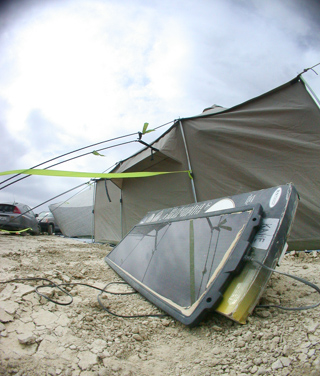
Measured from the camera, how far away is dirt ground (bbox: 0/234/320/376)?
27.9 inches

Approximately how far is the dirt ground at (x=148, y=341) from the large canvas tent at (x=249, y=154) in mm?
1588

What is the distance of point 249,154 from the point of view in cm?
283

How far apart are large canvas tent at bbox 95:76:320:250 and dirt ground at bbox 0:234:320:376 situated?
159 cm

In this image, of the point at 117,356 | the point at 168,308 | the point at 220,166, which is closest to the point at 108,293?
the point at 168,308

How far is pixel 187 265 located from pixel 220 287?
274 millimetres

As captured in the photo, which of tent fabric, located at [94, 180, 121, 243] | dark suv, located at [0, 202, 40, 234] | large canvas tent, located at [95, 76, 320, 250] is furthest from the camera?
dark suv, located at [0, 202, 40, 234]

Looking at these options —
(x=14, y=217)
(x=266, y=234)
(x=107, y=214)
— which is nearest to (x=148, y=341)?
(x=266, y=234)

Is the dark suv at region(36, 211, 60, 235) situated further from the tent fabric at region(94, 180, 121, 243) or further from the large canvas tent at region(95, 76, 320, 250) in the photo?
the large canvas tent at region(95, 76, 320, 250)

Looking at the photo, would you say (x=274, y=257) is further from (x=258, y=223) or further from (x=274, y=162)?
(x=274, y=162)

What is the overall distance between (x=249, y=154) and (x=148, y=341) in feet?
8.10

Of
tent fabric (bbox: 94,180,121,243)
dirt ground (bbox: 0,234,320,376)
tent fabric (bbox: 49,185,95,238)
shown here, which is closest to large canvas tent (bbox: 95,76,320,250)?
tent fabric (bbox: 94,180,121,243)

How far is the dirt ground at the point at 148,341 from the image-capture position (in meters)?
0.71

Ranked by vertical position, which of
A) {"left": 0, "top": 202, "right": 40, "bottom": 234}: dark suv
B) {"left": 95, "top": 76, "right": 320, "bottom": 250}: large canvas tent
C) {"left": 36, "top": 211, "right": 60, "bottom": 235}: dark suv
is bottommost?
{"left": 36, "top": 211, "right": 60, "bottom": 235}: dark suv

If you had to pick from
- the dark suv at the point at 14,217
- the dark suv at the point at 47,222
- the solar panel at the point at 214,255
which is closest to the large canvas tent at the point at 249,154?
the solar panel at the point at 214,255
